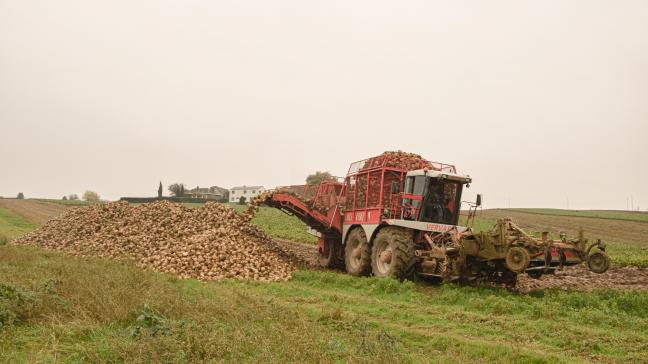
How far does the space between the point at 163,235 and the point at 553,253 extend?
38.0ft

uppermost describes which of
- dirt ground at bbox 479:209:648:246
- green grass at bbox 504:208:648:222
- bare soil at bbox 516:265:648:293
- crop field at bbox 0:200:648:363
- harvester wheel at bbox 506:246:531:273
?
green grass at bbox 504:208:648:222

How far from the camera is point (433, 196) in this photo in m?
13.6

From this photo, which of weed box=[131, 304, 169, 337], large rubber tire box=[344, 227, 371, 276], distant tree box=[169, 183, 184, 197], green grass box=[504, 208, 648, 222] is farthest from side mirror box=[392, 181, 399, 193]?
distant tree box=[169, 183, 184, 197]

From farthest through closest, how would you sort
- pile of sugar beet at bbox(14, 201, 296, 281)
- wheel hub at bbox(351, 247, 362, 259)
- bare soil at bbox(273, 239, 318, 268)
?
1. bare soil at bbox(273, 239, 318, 268)
2. wheel hub at bbox(351, 247, 362, 259)
3. pile of sugar beet at bbox(14, 201, 296, 281)

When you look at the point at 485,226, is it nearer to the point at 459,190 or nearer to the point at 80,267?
the point at 459,190

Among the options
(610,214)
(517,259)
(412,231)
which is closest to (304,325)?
(517,259)

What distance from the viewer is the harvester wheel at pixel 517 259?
10273 millimetres

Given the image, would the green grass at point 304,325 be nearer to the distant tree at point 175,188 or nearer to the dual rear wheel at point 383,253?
the dual rear wheel at point 383,253

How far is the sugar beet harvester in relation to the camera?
35.1ft

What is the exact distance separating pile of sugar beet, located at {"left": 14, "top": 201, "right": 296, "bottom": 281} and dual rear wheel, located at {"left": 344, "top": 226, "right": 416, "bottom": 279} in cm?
192

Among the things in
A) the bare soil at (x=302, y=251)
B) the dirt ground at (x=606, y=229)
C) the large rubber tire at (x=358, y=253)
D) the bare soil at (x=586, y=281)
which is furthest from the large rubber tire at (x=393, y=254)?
the dirt ground at (x=606, y=229)

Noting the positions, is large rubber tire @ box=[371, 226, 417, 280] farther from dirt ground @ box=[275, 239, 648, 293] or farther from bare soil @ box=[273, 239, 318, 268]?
bare soil @ box=[273, 239, 318, 268]

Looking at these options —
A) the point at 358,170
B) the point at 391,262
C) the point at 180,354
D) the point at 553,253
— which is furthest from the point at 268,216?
the point at 180,354

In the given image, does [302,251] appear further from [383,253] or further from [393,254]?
[393,254]
